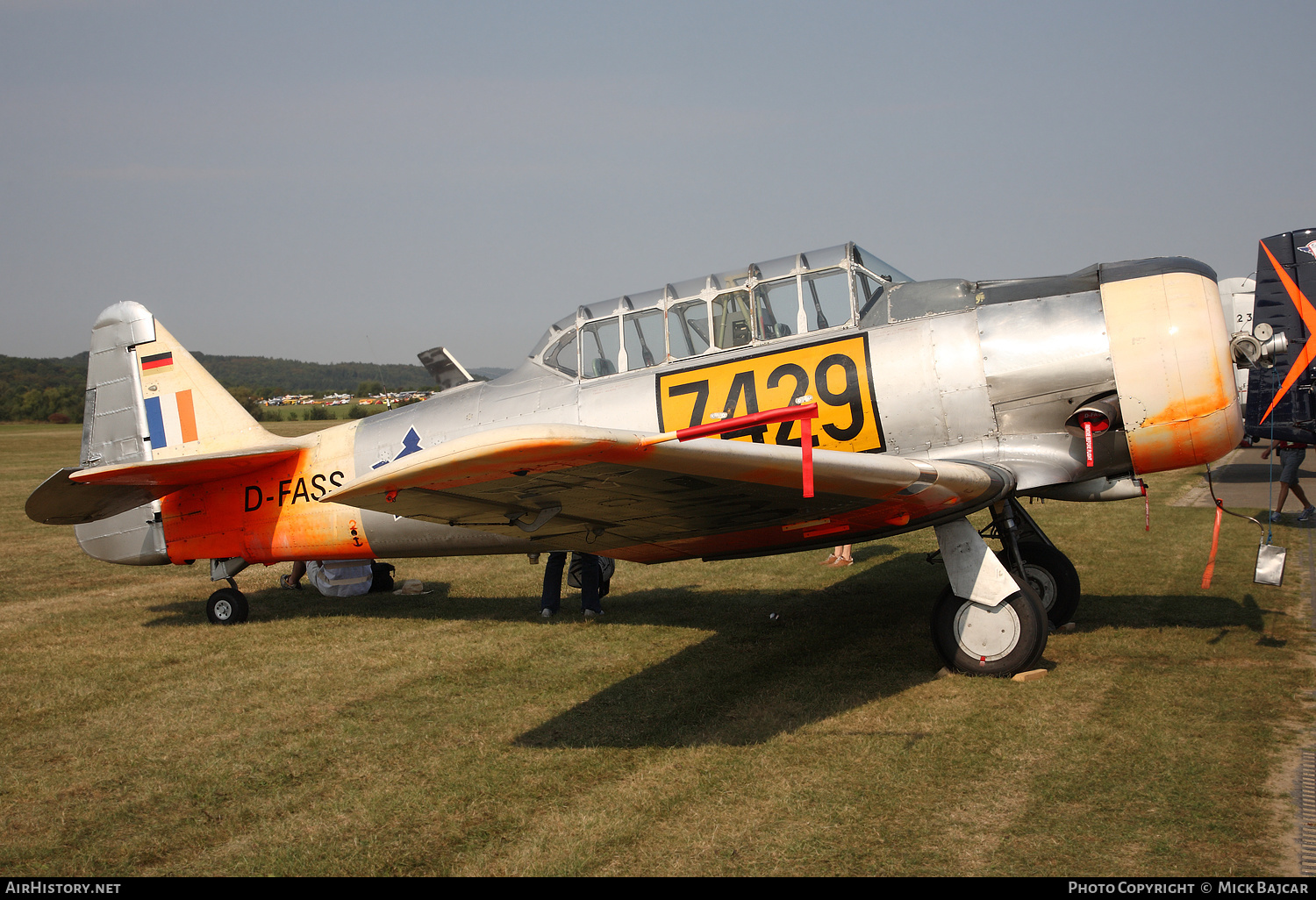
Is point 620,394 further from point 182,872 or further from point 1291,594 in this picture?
point 1291,594

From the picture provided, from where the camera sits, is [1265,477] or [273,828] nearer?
[273,828]

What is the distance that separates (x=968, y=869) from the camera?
11.1 ft

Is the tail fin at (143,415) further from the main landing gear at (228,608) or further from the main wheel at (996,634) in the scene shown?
the main wheel at (996,634)

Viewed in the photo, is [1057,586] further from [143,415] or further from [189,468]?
[143,415]

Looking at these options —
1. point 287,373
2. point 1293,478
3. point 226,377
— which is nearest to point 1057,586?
point 1293,478

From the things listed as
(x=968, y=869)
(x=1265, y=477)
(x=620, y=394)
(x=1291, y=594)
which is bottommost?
(x=1265, y=477)

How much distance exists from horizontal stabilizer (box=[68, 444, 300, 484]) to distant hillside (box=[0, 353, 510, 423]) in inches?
66.5

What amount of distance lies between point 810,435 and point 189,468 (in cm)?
604

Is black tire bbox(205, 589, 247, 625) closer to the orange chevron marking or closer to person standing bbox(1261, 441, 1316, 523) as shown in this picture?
the orange chevron marking

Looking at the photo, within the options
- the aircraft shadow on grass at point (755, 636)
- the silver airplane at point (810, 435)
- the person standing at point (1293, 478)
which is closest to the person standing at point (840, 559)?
the aircraft shadow on grass at point (755, 636)

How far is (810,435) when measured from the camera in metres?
4.02

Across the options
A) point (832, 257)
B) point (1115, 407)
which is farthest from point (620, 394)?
point (1115, 407)

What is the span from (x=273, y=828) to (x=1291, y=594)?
8256 millimetres

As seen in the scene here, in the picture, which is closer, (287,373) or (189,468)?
(189,468)
